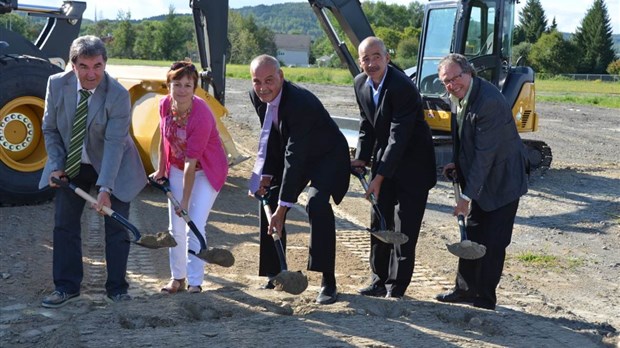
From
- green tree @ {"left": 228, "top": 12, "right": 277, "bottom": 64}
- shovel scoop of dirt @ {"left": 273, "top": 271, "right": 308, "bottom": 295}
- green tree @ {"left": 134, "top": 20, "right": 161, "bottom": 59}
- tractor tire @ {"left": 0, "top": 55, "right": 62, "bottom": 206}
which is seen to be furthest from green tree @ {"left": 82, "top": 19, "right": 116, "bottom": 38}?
shovel scoop of dirt @ {"left": 273, "top": 271, "right": 308, "bottom": 295}

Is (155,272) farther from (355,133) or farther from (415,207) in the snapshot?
(355,133)

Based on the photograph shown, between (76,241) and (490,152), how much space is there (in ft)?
9.67

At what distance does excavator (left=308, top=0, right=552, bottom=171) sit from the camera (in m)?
13.1

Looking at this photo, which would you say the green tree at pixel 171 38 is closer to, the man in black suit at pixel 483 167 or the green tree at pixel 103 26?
the green tree at pixel 103 26

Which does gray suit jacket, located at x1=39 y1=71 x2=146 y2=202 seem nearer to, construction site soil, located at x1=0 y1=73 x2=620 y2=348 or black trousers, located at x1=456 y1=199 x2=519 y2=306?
construction site soil, located at x1=0 y1=73 x2=620 y2=348

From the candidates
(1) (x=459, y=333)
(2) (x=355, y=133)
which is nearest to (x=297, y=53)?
(2) (x=355, y=133)

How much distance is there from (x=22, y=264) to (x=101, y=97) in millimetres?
2141

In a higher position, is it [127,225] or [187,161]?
[187,161]

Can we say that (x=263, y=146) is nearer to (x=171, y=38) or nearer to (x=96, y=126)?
(x=96, y=126)

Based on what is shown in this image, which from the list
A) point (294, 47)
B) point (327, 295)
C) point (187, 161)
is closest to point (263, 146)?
point (187, 161)

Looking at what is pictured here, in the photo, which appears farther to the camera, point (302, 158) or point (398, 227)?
point (398, 227)

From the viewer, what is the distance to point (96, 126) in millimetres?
5941

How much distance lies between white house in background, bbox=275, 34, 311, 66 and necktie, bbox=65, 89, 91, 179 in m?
144

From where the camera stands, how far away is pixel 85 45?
5.76m
